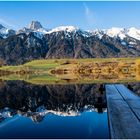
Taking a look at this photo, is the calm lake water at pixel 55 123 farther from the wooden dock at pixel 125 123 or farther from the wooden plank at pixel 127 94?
the wooden plank at pixel 127 94

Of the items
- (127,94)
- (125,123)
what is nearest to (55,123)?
(127,94)

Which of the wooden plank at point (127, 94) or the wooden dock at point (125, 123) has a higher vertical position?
the wooden plank at point (127, 94)

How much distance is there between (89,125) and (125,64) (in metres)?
173

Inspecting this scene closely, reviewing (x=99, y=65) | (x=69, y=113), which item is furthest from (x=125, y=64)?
(x=69, y=113)

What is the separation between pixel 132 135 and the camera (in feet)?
43.0

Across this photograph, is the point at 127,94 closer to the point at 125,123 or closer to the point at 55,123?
the point at 55,123

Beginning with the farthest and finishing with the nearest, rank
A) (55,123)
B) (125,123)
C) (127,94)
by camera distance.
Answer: (127,94)
(55,123)
(125,123)

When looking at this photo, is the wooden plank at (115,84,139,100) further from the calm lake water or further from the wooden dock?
the wooden dock

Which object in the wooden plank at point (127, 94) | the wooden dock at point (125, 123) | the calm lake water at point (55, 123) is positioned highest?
the wooden plank at point (127, 94)

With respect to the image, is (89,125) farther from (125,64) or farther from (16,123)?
(125,64)

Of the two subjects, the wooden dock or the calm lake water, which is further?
the calm lake water

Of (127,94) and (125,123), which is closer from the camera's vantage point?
(125,123)

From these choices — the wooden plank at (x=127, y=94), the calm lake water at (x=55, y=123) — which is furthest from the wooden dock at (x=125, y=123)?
the wooden plank at (x=127, y=94)

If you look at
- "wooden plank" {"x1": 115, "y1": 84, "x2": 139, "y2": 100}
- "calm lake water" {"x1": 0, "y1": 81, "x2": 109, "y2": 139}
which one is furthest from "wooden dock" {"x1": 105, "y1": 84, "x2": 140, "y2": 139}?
"wooden plank" {"x1": 115, "y1": 84, "x2": 139, "y2": 100}
